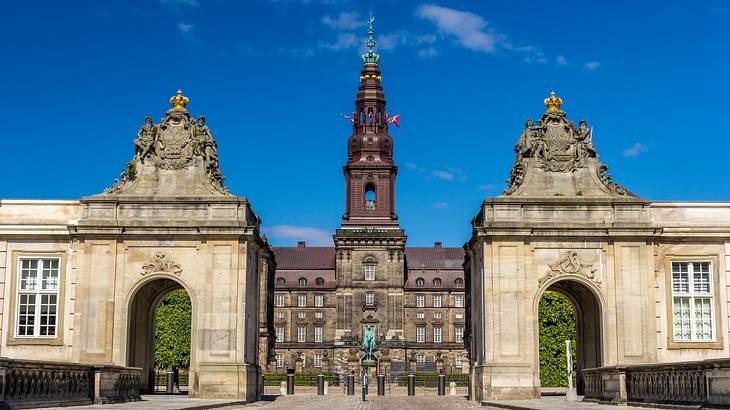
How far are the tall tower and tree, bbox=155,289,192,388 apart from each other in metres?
54.0

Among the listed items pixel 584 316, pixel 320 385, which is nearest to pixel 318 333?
pixel 320 385

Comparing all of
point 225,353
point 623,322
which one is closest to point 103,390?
point 225,353

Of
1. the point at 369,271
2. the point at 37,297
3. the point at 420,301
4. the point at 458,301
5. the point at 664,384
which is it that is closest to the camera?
the point at 664,384

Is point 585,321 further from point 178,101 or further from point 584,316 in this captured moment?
point 178,101

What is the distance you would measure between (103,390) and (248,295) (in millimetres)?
12552

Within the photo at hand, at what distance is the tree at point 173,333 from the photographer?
73.3 m

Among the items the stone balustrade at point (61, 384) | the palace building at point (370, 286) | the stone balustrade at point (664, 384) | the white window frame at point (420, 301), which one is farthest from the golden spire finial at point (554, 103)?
the white window frame at point (420, 301)

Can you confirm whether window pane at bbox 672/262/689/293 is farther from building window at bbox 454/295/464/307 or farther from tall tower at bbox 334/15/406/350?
building window at bbox 454/295/464/307

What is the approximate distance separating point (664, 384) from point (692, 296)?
43.0 feet

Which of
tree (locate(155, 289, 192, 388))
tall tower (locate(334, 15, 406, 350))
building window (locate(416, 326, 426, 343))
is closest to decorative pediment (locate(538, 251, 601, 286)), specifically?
tree (locate(155, 289, 192, 388))

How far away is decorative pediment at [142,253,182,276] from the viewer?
4288 centimetres

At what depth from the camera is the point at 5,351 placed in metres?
42.8

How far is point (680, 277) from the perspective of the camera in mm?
43500

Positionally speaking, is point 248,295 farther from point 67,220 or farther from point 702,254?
point 702,254
